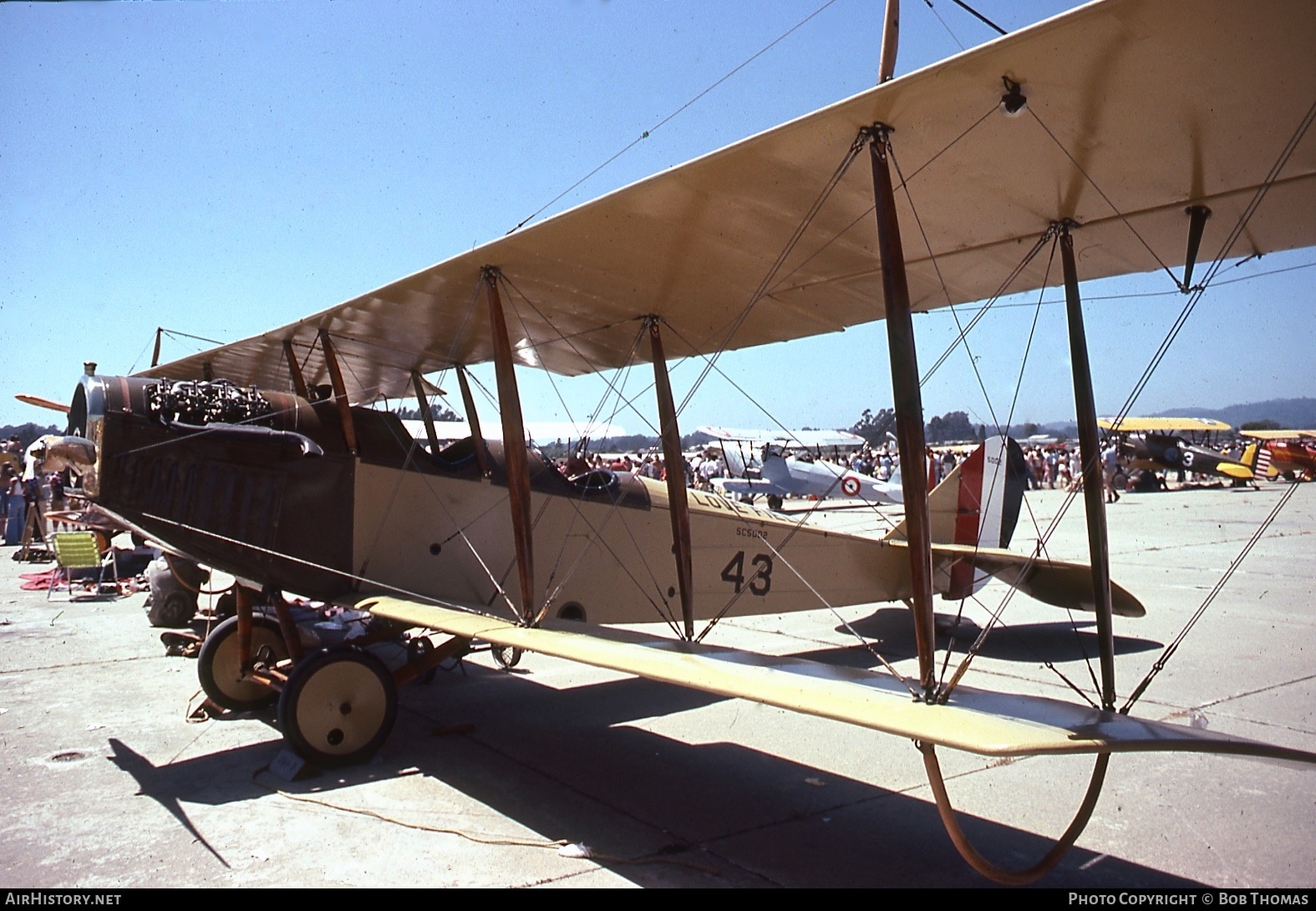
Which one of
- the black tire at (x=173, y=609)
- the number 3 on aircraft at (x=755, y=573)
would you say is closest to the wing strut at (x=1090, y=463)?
the number 3 on aircraft at (x=755, y=573)

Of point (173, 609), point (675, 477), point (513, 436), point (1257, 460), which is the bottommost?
point (173, 609)

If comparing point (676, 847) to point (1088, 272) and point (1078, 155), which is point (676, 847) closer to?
point (1078, 155)

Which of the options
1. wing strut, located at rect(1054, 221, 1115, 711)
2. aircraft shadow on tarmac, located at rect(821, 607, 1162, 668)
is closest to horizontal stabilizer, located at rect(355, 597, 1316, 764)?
wing strut, located at rect(1054, 221, 1115, 711)

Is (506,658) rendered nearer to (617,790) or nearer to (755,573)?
(755,573)

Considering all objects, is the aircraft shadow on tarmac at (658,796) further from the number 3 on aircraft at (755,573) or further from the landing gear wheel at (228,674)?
the number 3 on aircraft at (755,573)

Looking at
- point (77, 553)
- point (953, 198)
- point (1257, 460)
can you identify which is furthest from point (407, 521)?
point (1257, 460)

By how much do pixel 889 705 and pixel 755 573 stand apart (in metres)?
4.01

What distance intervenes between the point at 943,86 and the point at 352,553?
14.3ft

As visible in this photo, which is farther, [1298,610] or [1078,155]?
[1298,610]

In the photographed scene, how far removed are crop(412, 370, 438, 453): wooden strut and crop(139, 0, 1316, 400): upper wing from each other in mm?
515

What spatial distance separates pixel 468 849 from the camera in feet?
12.0

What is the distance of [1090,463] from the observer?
3.83 metres

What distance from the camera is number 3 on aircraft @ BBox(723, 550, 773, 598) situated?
22.6 ft

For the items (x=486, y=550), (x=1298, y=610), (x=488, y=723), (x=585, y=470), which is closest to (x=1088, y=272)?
(x=585, y=470)
